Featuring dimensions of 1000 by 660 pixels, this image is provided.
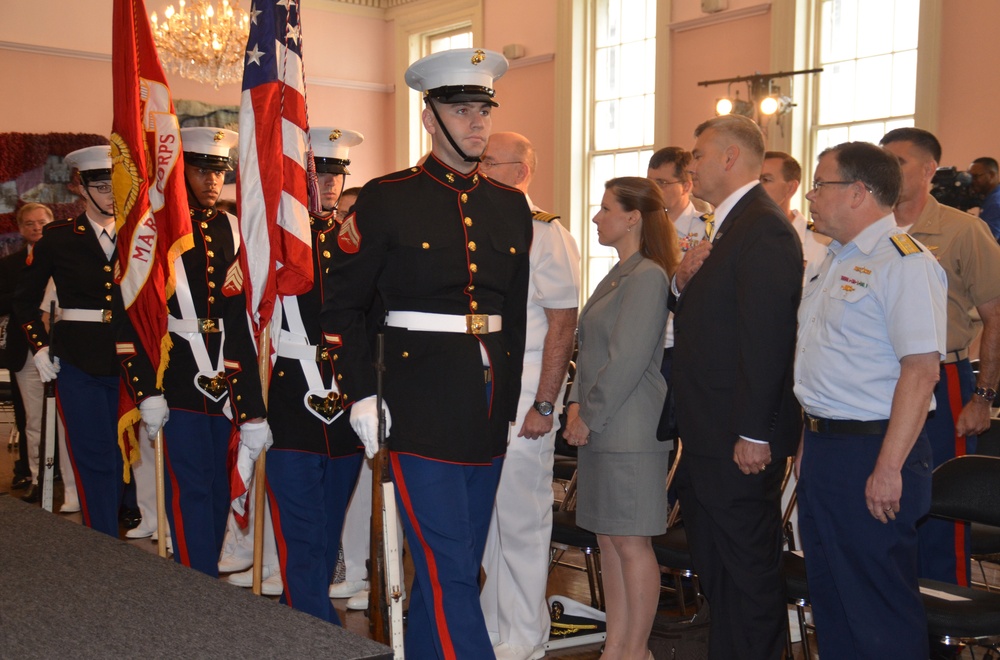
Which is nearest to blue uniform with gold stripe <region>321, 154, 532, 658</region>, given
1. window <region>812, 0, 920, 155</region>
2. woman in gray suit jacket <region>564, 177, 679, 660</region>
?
woman in gray suit jacket <region>564, 177, 679, 660</region>

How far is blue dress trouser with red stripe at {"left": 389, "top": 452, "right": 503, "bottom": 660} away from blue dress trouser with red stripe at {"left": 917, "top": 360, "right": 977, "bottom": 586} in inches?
61.9

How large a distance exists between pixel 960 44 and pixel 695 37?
246 cm

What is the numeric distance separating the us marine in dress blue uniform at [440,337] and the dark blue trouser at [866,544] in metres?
0.86

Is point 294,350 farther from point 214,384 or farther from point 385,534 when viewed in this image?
point 385,534

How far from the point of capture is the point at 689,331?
2951mm

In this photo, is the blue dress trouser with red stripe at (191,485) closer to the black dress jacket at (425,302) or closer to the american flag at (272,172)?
the american flag at (272,172)

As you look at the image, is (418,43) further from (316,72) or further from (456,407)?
(456,407)

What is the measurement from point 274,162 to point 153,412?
982 mm

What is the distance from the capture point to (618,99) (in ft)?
33.9

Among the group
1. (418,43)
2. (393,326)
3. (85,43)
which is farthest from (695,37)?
(393,326)

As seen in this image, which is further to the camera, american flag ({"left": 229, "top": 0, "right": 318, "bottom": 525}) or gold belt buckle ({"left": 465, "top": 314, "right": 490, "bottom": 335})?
american flag ({"left": 229, "top": 0, "right": 318, "bottom": 525})

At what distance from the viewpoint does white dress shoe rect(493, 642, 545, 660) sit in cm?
337

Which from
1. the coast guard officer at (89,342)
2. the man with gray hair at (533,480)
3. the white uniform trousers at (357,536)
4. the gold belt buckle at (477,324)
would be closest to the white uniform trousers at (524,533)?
the man with gray hair at (533,480)

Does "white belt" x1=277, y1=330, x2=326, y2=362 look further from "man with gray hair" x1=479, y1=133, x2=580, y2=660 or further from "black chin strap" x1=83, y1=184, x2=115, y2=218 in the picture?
"black chin strap" x1=83, y1=184, x2=115, y2=218
